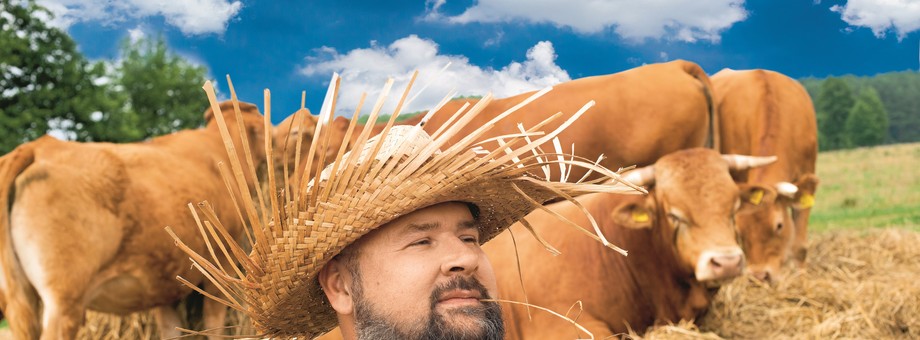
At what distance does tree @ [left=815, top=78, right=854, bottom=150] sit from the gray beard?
45071 millimetres

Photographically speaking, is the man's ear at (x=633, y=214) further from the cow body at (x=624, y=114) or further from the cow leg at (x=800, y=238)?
the cow leg at (x=800, y=238)

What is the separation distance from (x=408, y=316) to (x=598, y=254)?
2.51 m

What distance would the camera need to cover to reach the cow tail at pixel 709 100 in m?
6.73

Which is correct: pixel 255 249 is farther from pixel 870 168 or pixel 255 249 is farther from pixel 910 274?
pixel 870 168

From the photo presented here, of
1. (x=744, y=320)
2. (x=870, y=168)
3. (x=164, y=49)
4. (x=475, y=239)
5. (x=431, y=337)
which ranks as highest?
(x=164, y=49)

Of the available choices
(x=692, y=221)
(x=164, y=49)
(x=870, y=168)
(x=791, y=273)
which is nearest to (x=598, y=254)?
(x=692, y=221)

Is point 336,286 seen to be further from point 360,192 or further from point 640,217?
point 640,217

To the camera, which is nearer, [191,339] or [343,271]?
[343,271]

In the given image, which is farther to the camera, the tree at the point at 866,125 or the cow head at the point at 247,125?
the tree at the point at 866,125

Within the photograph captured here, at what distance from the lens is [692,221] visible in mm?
3971

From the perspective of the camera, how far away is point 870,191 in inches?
643

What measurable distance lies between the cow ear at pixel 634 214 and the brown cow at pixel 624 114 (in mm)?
1993

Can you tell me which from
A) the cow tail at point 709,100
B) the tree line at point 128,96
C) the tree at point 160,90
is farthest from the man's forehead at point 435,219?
the tree at point 160,90

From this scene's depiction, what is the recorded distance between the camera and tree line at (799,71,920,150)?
135ft
